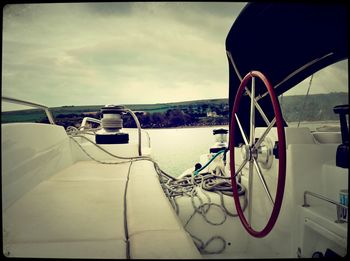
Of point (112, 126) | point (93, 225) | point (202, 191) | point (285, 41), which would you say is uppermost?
point (285, 41)

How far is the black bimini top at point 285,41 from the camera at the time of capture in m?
1.00

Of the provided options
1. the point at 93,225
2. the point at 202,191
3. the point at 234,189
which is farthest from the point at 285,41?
the point at 93,225

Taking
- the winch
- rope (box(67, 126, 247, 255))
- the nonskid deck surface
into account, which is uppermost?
the winch

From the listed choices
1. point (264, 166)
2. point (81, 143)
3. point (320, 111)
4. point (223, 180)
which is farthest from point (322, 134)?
point (81, 143)

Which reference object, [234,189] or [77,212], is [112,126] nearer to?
[234,189]

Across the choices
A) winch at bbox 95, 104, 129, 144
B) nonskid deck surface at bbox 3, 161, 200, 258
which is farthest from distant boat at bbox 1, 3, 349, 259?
winch at bbox 95, 104, 129, 144

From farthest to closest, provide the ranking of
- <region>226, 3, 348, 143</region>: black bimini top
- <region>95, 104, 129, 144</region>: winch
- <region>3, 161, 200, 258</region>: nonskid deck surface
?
<region>95, 104, 129, 144</region>: winch
<region>226, 3, 348, 143</region>: black bimini top
<region>3, 161, 200, 258</region>: nonskid deck surface

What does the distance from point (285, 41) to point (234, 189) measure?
711mm

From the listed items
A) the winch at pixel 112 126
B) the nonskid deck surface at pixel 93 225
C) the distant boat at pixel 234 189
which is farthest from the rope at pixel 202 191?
the winch at pixel 112 126

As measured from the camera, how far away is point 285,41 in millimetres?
1284

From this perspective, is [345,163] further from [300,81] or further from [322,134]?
[300,81]

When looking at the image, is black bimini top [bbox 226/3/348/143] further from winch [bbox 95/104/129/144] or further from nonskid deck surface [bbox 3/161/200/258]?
winch [bbox 95/104/129/144]

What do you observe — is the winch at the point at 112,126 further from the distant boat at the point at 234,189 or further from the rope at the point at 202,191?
the rope at the point at 202,191

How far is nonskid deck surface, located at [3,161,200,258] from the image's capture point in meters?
0.62
